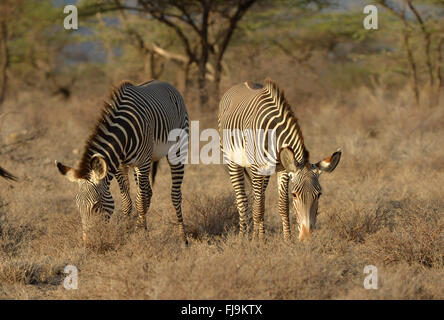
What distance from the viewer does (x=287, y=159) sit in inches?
187

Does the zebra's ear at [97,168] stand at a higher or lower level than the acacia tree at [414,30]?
lower

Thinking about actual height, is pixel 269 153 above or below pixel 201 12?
below

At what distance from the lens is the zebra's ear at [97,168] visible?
15.4ft

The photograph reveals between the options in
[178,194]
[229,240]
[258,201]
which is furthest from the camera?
[178,194]

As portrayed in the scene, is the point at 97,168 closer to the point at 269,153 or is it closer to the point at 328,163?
the point at 269,153

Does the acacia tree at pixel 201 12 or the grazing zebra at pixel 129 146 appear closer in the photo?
the grazing zebra at pixel 129 146

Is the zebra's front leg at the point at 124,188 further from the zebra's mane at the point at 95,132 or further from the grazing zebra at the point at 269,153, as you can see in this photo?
the grazing zebra at the point at 269,153

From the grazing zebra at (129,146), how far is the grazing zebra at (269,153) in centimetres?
70

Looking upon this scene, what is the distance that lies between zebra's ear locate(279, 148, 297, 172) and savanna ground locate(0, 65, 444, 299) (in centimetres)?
69

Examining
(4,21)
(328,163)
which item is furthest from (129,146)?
(4,21)

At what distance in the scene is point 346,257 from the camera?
4.66 metres

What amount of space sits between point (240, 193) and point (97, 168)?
72.6 inches

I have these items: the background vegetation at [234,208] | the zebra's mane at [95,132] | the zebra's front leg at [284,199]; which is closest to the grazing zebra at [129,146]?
the zebra's mane at [95,132]

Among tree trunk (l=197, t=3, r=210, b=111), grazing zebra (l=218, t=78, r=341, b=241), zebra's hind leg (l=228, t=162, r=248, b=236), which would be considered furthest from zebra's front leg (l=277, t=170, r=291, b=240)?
tree trunk (l=197, t=3, r=210, b=111)
